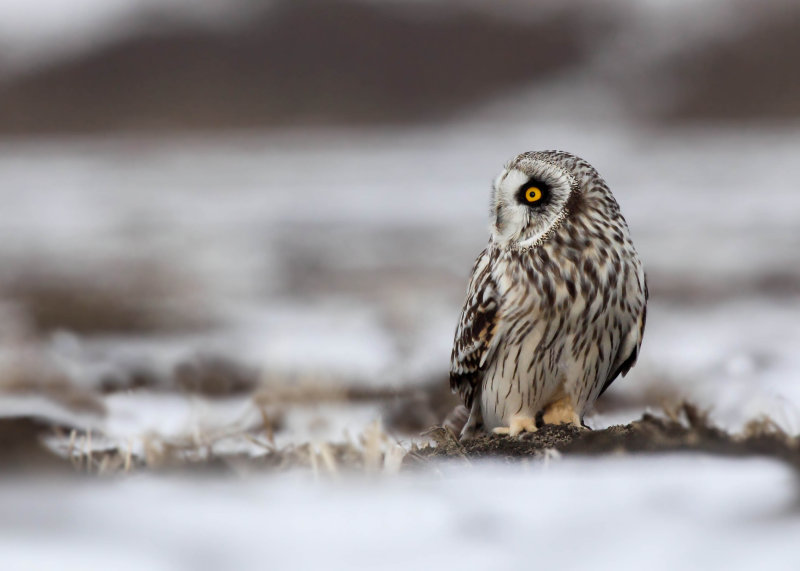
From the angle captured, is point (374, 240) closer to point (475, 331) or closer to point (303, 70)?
point (475, 331)

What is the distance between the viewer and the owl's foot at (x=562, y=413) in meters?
4.27

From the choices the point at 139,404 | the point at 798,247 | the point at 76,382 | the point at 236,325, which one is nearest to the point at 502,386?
the point at 139,404

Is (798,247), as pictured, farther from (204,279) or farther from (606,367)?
(606,367)

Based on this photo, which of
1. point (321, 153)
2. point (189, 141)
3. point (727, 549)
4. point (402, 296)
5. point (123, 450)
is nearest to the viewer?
point (727, 549)

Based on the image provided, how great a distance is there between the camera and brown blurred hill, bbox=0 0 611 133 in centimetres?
3456

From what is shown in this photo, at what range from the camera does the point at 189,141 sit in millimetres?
33031

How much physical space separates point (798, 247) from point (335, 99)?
23.3 meters

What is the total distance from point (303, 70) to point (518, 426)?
32772mm

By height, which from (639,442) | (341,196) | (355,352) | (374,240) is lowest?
(639,442)

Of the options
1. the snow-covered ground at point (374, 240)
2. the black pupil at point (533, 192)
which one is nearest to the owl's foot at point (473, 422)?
the snow-covered ground at point (374, 240)

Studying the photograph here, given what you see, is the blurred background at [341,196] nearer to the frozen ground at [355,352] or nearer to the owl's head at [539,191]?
the frozen ground at [355,352]

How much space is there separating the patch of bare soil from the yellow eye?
94 cm

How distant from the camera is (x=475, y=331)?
423cm

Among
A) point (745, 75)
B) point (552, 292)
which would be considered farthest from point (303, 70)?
point (552, 292)
